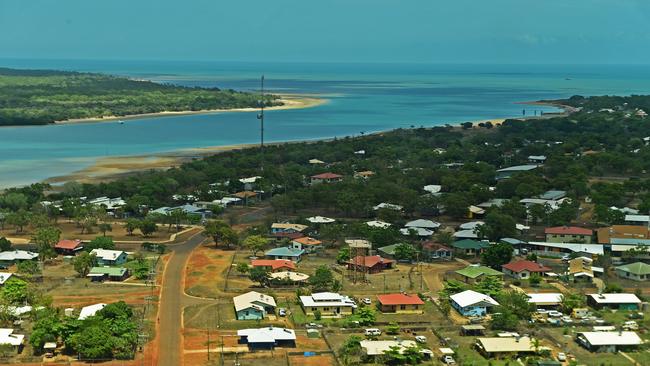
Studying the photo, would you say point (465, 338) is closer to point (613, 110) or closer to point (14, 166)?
point (14, 166)

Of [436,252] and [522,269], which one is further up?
[522,269]

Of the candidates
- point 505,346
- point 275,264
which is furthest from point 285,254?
point 505,346

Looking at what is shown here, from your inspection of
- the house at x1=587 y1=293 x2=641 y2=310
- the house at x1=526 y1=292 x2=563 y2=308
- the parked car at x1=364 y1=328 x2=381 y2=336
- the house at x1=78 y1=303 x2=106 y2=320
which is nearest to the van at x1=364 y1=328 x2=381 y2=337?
the parked car at x1=364 y1=328 x2=381 y2=336

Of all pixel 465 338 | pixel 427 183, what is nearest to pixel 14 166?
pixel 427 183

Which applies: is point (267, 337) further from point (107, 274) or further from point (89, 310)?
point (107, 274)

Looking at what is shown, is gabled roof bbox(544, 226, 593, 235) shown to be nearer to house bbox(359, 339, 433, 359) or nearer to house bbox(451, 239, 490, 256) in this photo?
house bbox(451, 239, 490, 256)

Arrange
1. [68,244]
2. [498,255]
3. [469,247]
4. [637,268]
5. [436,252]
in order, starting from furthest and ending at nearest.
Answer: [469,247], [436,252], [68,244], [498,255], [637,268]
